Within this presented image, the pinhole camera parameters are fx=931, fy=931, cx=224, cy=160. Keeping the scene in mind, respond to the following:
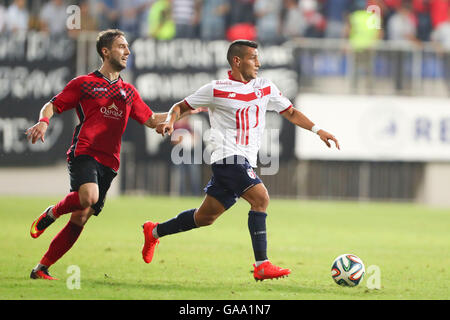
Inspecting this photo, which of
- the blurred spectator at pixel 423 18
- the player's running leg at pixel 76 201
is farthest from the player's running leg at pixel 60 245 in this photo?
the blurred spectator at pixel 423 18

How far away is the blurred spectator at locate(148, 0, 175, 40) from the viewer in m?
20.1

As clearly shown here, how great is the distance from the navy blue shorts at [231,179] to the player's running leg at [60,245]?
1108 millimetres

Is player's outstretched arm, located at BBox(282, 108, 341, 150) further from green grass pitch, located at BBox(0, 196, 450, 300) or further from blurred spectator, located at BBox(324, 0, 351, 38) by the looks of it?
blurred spectator, located at BBox(324, 0, 351, 38)

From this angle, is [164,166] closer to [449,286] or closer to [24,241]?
[24,241]

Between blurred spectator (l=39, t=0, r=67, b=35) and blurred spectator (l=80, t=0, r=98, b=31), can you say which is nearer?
blurred spectator (l=80, t=0, r=98, b=31)

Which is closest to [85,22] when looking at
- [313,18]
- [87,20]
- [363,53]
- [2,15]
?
[87,20]

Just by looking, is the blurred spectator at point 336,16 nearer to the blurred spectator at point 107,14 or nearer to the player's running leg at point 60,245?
the blurred spectator at point 107,14

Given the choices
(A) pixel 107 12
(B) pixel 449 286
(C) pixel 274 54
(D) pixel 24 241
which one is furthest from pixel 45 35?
(B) pixel 449 286

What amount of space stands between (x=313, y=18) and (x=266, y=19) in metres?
1.43

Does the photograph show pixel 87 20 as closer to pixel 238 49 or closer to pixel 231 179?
pixel 238 49

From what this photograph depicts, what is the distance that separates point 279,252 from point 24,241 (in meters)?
3.14

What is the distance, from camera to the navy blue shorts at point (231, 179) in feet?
26.3

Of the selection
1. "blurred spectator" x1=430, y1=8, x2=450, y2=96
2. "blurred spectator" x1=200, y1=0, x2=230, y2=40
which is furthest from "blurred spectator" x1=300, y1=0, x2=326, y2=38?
"blurred spectator" x1=430, y1=8, x2=450, y2=96

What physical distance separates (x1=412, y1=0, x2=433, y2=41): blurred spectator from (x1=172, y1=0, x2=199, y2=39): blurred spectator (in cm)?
545
